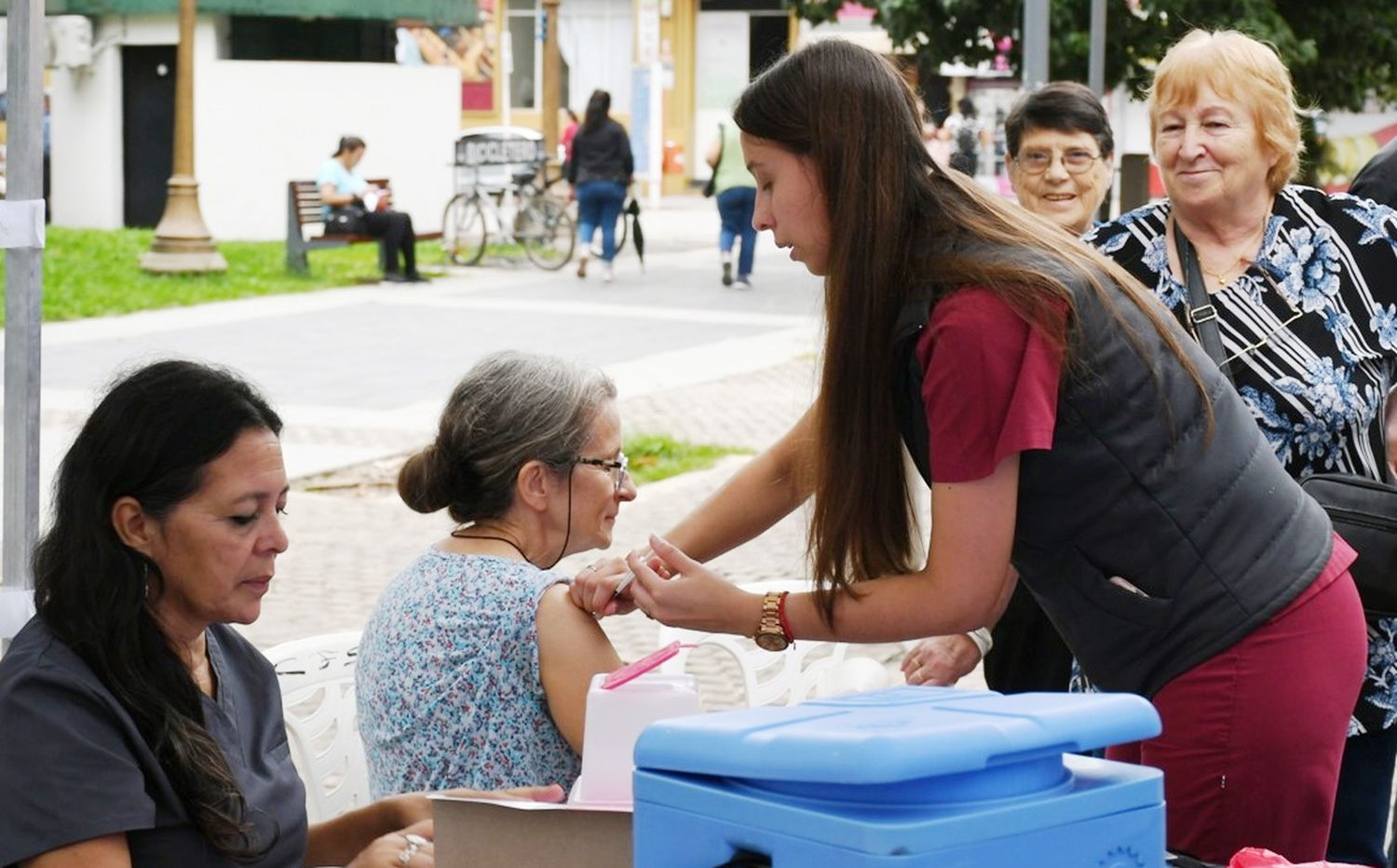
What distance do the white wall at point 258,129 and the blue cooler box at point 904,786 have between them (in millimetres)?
22351

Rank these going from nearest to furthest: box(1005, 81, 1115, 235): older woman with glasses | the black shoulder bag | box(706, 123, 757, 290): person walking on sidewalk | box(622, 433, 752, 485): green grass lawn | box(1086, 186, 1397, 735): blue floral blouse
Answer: the black shoulder bag
box(1086, 186, 1397, 735): blue floral blouse
box(1005, 81, 1115, 235): older woman with glasses
box(622, 433, 752, 485): green grass lawn
box(706, 123, 757, 290): person walking on sidewalk

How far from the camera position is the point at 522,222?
69.9 ft

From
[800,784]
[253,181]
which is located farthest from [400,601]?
[253,181]

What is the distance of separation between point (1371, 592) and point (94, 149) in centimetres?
2315

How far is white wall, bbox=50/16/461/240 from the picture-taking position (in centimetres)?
2348

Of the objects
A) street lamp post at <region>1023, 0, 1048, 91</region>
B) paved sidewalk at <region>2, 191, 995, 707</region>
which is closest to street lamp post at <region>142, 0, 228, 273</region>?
paved sidewalk at <region>2, 191, 995, 707</region>

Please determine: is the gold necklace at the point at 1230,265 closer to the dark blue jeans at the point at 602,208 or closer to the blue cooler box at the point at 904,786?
the blue cooler box at the point at 904,786

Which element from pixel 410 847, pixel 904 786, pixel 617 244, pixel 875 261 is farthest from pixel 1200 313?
pixel 617 244

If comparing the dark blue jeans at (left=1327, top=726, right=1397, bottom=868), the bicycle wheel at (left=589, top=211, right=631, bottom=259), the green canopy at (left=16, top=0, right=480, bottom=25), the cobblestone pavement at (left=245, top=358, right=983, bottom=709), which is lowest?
the cobblestone pavement at (left=245, top=358, right=983, bottom=709)

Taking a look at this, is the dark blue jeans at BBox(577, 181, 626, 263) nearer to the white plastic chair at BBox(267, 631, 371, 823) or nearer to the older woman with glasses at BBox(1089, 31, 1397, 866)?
the white plastic chair at BBox(267, 631, 371, 823)

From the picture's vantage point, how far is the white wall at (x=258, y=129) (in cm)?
2348

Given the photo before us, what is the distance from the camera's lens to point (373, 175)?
79.0 feet

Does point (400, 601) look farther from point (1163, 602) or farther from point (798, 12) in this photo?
point (798, 12)

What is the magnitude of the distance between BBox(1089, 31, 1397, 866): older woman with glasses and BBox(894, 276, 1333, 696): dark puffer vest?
2.30 feet
